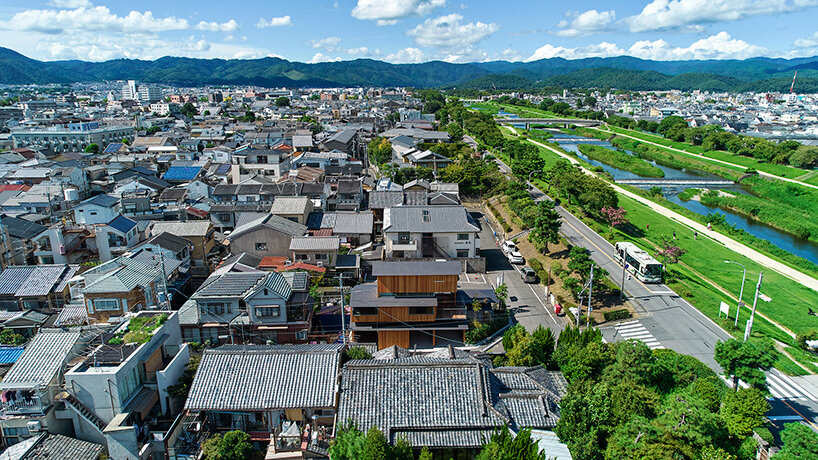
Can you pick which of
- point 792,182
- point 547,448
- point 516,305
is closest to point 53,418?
point 547,448

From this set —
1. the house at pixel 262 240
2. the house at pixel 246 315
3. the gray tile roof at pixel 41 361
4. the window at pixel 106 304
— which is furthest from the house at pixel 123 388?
the house at pixel 262 240

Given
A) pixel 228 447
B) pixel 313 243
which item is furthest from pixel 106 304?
pixel 313 243

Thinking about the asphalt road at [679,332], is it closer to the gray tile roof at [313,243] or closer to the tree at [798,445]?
the tree at [798,445]

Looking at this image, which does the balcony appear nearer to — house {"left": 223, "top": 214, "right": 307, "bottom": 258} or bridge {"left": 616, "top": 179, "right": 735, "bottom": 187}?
house {"left": 223, "top": 214, "right": 307, "bottom": 258}

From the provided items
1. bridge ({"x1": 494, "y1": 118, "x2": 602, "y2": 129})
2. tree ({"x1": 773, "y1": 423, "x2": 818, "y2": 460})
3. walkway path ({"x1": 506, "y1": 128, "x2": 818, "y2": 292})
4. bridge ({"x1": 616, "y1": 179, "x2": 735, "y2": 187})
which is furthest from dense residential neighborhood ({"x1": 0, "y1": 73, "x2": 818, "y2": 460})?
bridge ({"x1": 494, "y1": 118, "x2": 602, "y2": 129})

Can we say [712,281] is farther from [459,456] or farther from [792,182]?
[792,182]

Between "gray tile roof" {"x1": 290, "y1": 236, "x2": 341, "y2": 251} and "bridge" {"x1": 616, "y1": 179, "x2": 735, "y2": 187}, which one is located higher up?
"gray tile roof" {"x1": 290, "y1": 236, "x2": 341, "y2": 251}

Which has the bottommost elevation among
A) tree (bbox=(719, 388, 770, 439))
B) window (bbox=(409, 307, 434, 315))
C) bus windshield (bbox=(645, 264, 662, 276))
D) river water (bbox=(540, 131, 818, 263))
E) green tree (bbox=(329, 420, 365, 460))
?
river water (bbox=(540, 131, 818, 263))
